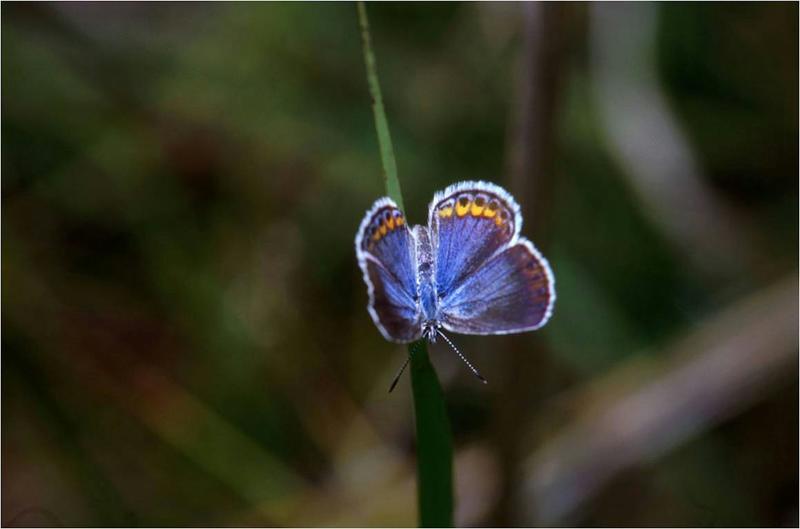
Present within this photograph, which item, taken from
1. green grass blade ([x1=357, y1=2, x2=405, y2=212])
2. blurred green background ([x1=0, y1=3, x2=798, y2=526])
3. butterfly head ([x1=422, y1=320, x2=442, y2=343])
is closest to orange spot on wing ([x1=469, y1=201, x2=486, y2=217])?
butterfly head ([x1=422, y1=320, x2=442, y2=343])

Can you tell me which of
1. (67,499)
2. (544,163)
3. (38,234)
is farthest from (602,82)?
(67,499)

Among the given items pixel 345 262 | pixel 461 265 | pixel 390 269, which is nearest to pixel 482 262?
pixel 461 265

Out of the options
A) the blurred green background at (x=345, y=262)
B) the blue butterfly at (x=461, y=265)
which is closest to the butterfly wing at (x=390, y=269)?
the blue butterfly at (x=461, y=265)

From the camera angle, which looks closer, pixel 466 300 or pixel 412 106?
pixel 466 300

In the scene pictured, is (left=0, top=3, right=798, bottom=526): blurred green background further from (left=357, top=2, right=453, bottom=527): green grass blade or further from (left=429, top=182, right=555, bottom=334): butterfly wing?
(left=357, top=2, right=453, bottom=527): green grass blade

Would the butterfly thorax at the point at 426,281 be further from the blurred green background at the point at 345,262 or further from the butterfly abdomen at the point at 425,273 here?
the blurred green background at the point at 345,262

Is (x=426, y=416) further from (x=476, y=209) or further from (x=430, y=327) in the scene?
(x=476, y=209)

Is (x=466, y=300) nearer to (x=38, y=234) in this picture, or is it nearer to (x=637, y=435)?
(x=637, y=435)

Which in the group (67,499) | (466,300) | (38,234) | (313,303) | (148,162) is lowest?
(466,300)
